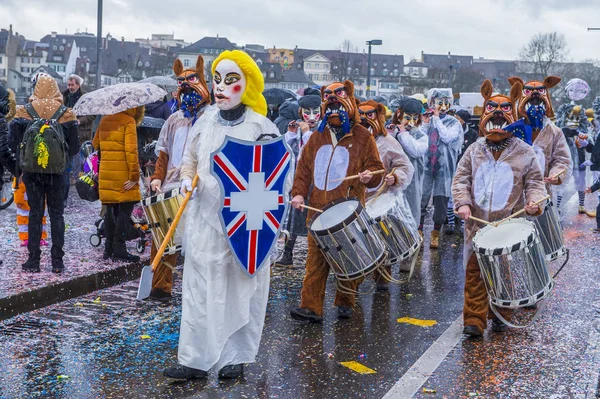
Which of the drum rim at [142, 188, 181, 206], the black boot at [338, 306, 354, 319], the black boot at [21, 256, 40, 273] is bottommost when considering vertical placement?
the black boot at [338, 306, 354, 319]

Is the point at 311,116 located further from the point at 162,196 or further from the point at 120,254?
the point at 162,196

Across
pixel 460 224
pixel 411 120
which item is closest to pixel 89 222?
pixel 411 120

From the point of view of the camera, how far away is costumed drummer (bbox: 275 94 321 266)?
368 inches

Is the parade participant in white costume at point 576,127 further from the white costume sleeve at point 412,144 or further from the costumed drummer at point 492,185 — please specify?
the costumed drummer at point 492,185

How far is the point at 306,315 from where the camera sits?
687 centimetres

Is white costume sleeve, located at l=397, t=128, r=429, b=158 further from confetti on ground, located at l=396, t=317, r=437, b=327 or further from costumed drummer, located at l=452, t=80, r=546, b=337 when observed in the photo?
confetti on ground, located at l=396, t=317, r=437, b=327

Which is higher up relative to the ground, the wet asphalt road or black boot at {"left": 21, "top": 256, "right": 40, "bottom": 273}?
black boot at {"left": 21, "top": 256, "right": 40, "bottom": 273}

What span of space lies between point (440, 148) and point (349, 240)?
503cm

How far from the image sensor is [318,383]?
542cm

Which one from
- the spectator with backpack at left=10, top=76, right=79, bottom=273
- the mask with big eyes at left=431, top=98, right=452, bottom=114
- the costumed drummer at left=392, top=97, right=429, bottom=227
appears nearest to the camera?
the spectator with backpack at left=10, top=76, right=79, bottom=273

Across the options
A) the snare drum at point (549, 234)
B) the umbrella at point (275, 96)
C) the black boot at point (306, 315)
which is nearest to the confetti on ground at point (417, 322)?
the black boot at point (306, 315)

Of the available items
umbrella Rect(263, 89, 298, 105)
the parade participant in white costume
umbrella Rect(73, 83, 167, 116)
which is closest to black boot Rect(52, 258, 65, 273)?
umbrella Rect(73, 83, 167, 116)

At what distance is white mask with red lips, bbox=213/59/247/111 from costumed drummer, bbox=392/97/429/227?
14.4 feet

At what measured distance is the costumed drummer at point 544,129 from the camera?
8.16 m
